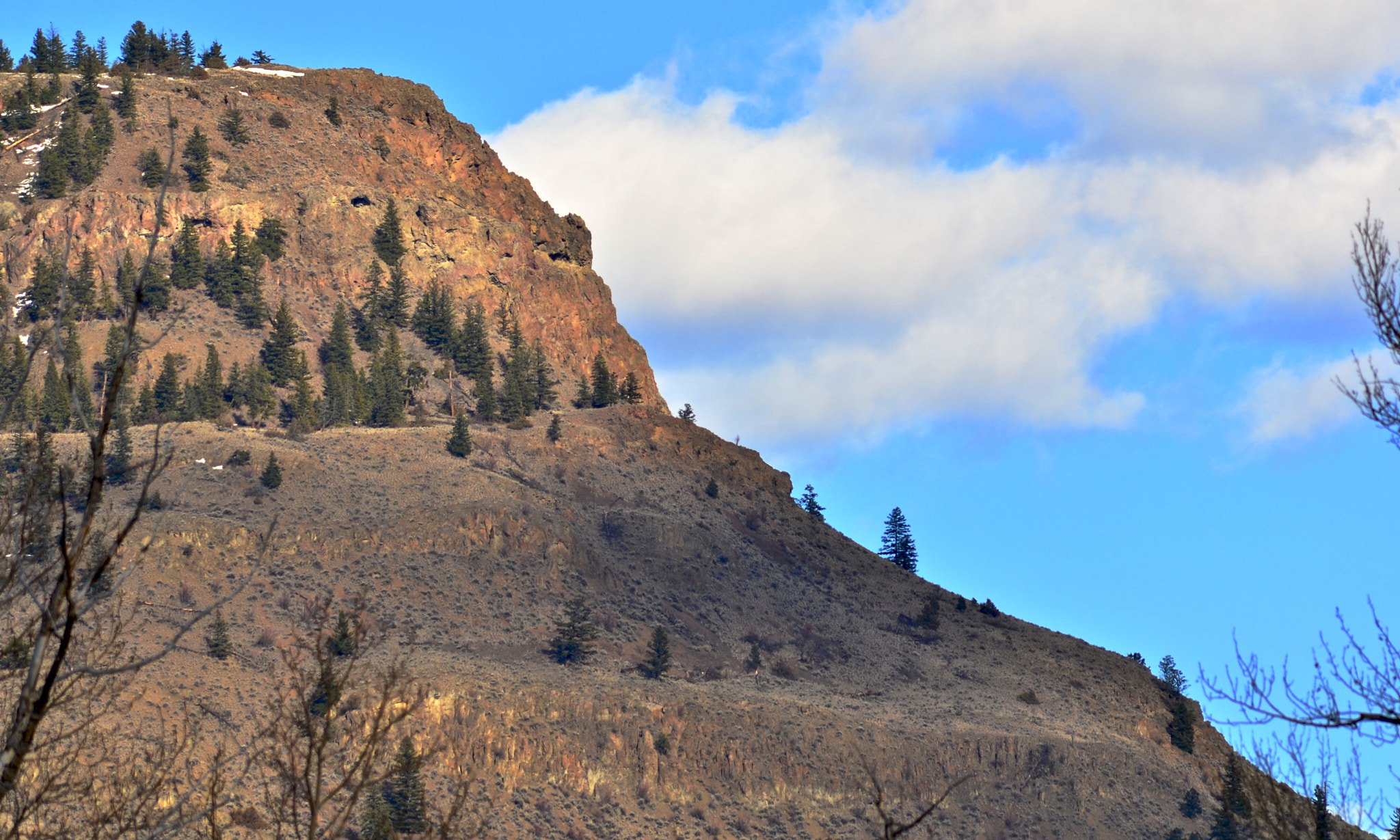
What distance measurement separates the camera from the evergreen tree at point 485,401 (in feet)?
394

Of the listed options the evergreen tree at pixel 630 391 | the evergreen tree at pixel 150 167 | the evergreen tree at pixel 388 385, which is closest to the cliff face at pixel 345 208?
the evergreen tree at pixel 150 167

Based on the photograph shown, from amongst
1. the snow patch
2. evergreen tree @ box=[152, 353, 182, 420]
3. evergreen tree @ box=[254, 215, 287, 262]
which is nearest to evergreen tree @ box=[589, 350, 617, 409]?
evergreen tree @ box=[254, 215, 287, 262]

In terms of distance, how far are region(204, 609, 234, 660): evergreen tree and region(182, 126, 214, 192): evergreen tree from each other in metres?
71.8

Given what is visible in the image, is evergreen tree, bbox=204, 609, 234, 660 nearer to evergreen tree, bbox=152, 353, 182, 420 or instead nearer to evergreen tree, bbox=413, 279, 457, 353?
evergreen tree, bbox=152, 353, 182, 420

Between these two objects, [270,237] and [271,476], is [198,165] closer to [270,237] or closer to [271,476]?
[270,237]

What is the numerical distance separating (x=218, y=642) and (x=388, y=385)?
49821 mm

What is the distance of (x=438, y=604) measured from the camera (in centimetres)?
8450

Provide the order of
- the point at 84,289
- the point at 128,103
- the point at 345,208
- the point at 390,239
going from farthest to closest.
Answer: the point at 390,239 < the point at 345,208 < the point at 128,103 < the point at 84,289

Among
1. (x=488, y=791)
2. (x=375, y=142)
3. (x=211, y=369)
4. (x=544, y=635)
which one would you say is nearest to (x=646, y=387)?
(x=375, y=142)

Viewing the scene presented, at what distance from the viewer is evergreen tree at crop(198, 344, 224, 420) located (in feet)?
340

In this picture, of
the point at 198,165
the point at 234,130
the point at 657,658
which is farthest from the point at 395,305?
the point at 657,658

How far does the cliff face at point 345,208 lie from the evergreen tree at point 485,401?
14.7 meters

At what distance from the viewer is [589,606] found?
89312 mm

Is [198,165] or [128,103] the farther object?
[128,103]
